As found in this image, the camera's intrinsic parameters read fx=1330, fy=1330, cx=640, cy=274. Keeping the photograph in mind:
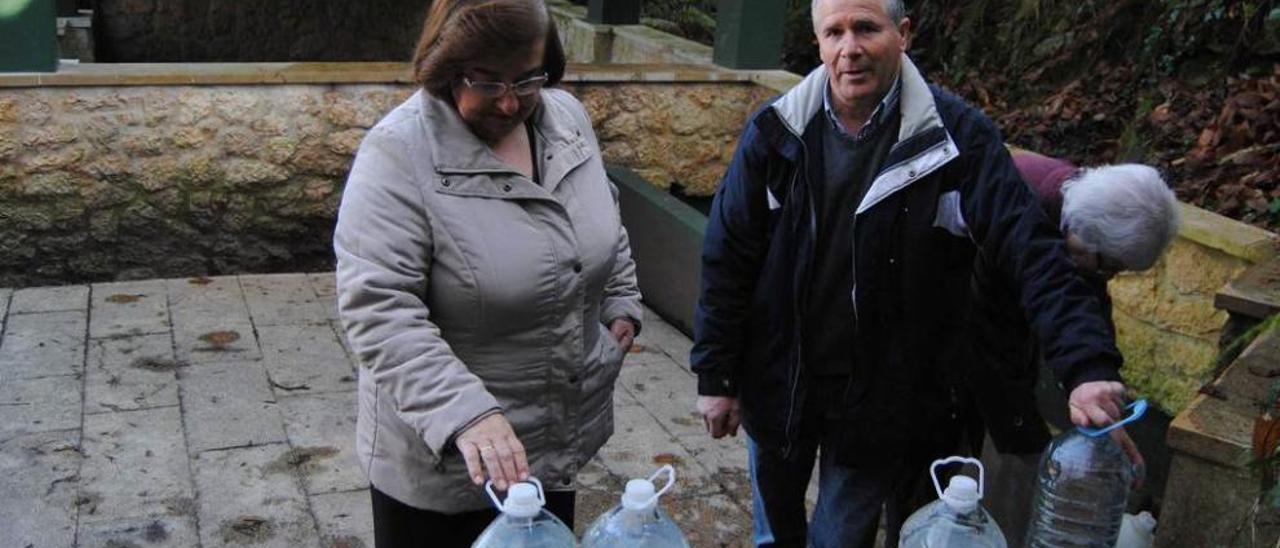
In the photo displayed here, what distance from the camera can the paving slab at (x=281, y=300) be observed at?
609 cm

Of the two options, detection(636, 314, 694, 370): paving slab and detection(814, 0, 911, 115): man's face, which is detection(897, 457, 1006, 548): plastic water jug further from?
detection(636, 314, 694, 370): paving slab

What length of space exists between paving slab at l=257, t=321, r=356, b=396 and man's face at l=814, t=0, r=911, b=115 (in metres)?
3.10

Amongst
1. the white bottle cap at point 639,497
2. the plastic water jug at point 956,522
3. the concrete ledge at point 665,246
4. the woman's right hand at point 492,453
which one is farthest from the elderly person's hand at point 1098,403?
the concrete ledge at point 665,246

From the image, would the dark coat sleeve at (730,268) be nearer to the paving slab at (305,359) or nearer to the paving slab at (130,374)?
the paving slab at (305,359)

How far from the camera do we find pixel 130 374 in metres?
5.29

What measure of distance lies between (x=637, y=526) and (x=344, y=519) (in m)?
2.26

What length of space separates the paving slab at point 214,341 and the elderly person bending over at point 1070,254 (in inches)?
137

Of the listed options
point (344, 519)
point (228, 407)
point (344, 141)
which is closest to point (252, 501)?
point (344, 519)

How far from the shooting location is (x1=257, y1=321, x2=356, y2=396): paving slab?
17.3 feet

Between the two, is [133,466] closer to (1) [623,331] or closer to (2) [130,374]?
(2) [130,374]

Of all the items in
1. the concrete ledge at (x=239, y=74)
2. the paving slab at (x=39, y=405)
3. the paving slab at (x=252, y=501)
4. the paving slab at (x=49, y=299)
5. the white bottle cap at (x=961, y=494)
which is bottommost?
the paving slab at (x=252, y=501)

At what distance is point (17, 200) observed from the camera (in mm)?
6281

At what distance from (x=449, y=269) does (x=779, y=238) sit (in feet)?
2.64

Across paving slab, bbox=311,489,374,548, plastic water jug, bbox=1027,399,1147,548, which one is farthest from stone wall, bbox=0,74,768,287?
plastic water jug, bbox=1027,399,1147,548
